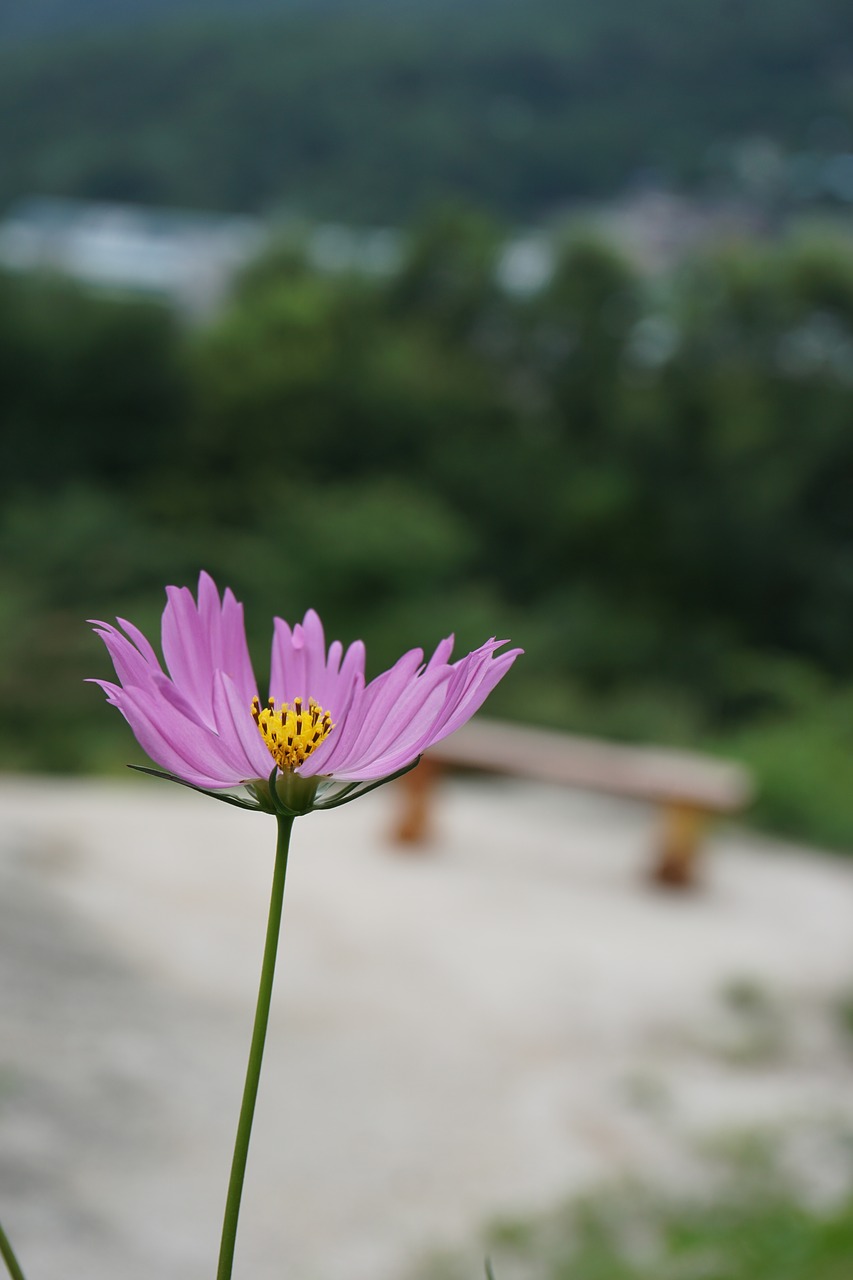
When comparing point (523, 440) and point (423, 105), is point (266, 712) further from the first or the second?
point (423, 105)

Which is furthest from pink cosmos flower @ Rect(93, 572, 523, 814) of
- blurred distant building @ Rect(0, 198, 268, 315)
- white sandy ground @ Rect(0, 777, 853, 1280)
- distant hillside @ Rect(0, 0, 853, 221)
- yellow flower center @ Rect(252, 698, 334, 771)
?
distant hillside @ Rect(0, 0, 853, 221)

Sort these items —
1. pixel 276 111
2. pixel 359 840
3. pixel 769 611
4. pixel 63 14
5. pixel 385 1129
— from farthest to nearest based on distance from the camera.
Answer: pixel 63 14
pixel 276 111
pixel 769 611
pixel 359 840
pixel 385 1129

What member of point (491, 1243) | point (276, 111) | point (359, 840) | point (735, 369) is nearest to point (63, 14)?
point (276, 111)

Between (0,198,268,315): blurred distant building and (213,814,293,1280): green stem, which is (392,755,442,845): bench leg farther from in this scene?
(0,198,268,315): blurred distant building

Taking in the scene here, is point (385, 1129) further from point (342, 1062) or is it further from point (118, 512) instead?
point (118, 512)

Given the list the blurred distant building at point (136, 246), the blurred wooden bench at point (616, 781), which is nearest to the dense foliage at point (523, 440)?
the blurred distant building at point (136, 246)

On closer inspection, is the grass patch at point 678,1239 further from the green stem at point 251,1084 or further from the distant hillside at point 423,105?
the distant hillside at point 423,105
